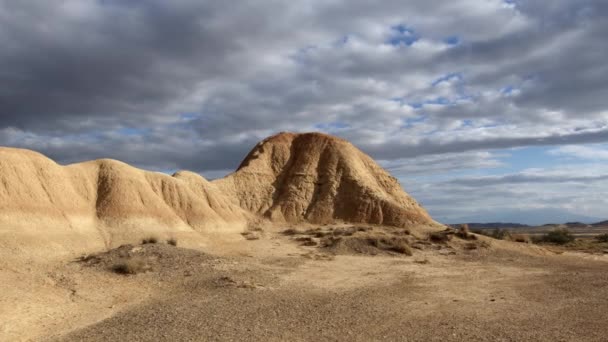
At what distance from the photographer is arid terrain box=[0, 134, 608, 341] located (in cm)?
1234

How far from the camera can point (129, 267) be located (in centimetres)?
1881

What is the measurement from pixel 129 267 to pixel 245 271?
4.30 metres

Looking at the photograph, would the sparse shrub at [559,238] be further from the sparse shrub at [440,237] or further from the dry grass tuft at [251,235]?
the dry grass tuft at [251,235]

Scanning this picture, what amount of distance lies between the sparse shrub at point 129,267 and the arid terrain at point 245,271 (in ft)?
0.29

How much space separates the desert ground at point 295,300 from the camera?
11.8 meters

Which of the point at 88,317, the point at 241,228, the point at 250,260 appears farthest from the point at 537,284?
the point at 241,228

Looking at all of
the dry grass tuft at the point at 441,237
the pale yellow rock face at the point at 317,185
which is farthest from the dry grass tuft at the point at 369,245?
the pale yellow rock face at the point at 317,185

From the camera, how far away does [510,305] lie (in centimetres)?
1509

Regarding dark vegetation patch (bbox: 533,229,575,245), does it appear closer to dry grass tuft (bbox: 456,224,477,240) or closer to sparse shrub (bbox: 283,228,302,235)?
dry grass tuft (bbox: 456,224,477,240)

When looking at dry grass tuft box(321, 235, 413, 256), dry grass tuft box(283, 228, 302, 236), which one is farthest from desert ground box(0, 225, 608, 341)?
dry grass tuft box(283, 228, 302, 236)

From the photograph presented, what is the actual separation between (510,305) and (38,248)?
59.2 feet

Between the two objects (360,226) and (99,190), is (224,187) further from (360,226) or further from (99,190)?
(99,190)

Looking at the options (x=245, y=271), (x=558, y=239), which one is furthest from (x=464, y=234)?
(x=245, y=271)

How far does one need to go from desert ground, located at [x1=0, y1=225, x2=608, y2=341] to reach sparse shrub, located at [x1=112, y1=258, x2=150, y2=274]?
0.68ft
